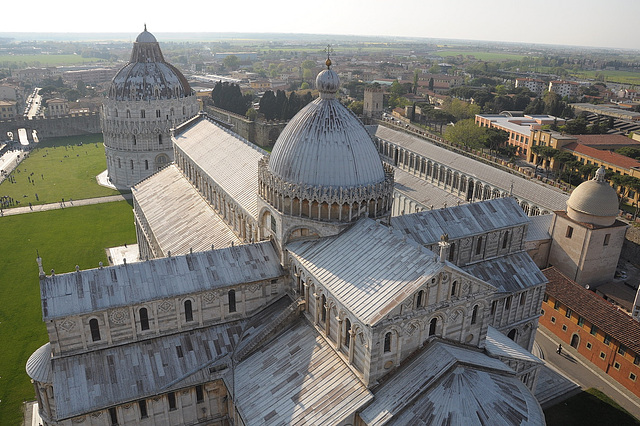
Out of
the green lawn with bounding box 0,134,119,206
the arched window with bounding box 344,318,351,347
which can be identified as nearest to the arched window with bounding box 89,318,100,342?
the arched window with bounding box 344,318,351,347

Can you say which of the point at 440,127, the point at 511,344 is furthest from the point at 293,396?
the point at 440,127

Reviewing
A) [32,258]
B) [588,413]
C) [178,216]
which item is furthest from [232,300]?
[32,258]

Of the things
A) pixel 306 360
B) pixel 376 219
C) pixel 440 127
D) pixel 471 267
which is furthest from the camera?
pixel 440 127

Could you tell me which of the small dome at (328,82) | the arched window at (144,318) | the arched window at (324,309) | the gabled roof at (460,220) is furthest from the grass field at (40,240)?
the gabled roof at (460,220)

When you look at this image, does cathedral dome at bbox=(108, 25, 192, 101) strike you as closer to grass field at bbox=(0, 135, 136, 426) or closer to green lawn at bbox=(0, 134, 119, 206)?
green lawn at bbox=(0, 134, 119, 206)

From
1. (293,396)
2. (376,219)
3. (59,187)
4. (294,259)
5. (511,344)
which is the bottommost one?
(59,187)

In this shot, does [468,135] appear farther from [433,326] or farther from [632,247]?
[433,326]

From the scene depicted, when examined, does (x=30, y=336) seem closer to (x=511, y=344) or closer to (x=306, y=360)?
(x=306, y=360)

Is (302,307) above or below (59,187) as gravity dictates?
above
